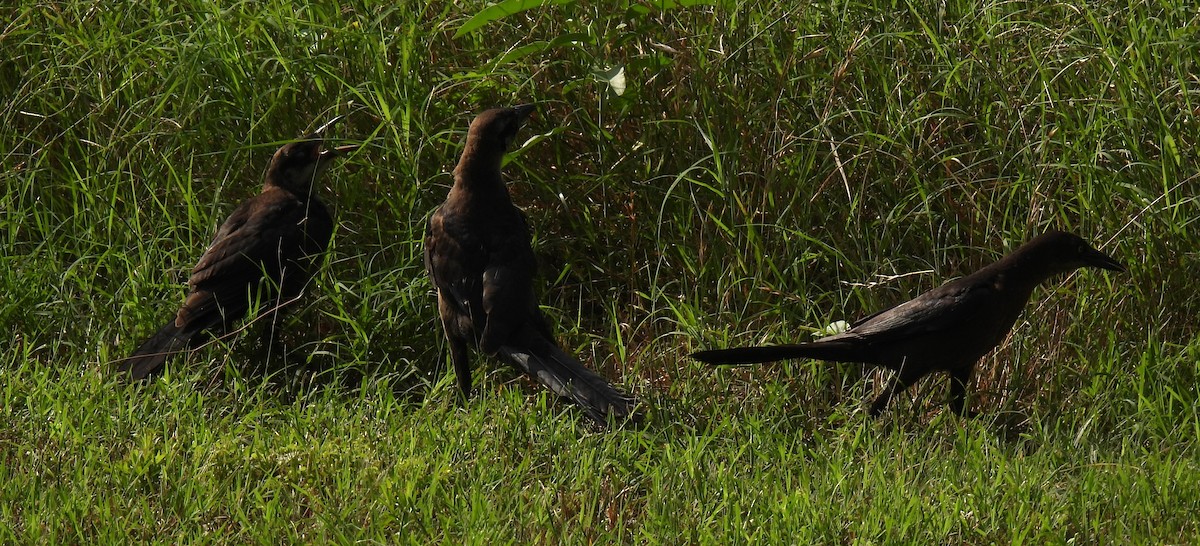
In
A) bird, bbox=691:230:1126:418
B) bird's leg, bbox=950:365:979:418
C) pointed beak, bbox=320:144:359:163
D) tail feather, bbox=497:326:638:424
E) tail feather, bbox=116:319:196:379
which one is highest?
pointed beak, bbox=320:144:359:163

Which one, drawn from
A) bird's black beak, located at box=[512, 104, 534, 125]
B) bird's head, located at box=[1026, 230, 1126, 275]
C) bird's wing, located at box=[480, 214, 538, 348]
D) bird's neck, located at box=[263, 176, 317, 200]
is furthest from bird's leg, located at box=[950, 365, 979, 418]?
bird's neck, located at box=[263, 176, 317, 200]

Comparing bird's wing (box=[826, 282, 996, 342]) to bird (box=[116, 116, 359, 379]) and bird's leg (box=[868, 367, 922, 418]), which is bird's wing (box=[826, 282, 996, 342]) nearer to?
bird's leg (box=[868, 367, 922, 418])

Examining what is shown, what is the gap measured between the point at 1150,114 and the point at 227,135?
11.9 feet

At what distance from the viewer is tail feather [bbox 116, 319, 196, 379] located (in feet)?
17.1

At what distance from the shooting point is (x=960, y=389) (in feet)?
16.5

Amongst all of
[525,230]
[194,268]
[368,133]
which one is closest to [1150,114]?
[525,230]

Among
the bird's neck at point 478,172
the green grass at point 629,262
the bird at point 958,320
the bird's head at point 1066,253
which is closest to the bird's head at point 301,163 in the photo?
the green grass at point 629,262

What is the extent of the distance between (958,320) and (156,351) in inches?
111

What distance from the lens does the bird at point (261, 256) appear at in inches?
213

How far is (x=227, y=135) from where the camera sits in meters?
6.13

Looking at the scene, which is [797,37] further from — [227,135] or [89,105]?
[89,105]

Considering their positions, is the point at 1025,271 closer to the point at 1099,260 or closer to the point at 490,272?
the point at 1099,260

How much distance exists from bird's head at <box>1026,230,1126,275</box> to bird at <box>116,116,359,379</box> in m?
2.63

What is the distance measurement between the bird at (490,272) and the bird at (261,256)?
574 millimetres
